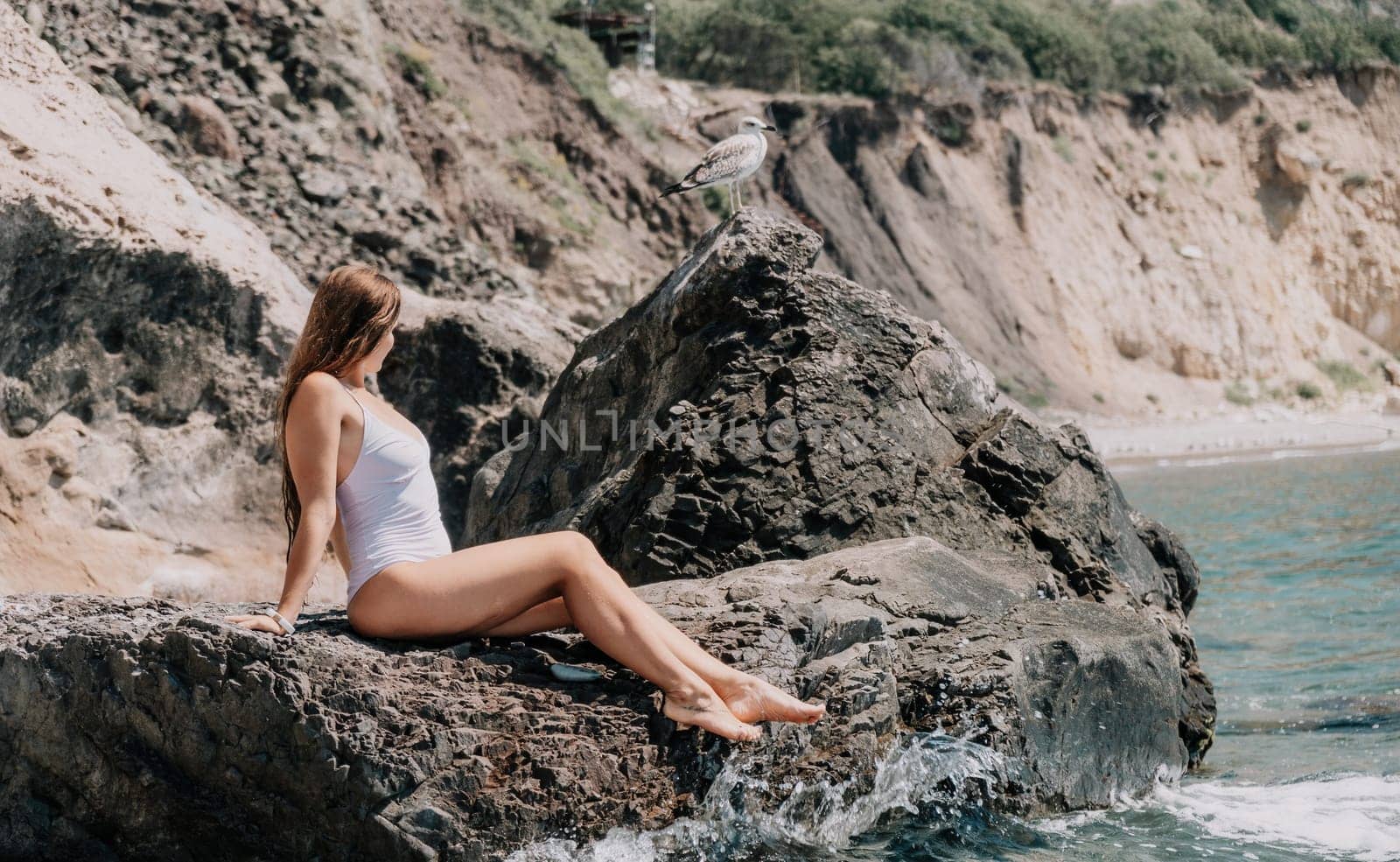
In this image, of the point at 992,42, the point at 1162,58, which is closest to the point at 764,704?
the point at 992,42

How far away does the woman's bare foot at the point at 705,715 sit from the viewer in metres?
3.98

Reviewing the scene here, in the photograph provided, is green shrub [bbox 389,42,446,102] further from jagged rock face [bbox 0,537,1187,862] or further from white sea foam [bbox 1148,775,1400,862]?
white sea foam [bbox 1148,775,1400,862]

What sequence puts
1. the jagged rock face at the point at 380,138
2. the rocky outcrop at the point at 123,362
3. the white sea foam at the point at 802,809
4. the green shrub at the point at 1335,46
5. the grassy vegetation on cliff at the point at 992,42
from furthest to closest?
the green shrub at the point at 1335,46, the grassy vegetation on cliff at the point at 992,42, the jagged rock face at the point at 380,138, the rocky outcrop at the point at 123,362, the white sea foam at the point at 802,809

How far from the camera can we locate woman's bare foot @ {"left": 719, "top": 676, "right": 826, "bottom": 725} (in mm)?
4086

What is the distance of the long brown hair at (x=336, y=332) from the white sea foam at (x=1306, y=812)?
143 inches

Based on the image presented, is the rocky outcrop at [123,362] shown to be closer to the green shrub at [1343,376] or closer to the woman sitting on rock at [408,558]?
the woman sitting on rock at [408,558]

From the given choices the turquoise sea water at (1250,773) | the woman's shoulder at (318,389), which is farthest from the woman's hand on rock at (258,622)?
the turquoise sea water at (1250,773)

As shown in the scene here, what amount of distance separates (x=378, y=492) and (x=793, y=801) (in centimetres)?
166

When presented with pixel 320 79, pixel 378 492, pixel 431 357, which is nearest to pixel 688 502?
pixel 378 492

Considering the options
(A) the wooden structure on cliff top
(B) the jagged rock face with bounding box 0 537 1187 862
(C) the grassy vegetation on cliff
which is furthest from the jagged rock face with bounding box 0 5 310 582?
(C) the grassy vegetation on cliff

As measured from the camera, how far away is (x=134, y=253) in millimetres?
8672

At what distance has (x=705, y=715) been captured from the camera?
13.1ft

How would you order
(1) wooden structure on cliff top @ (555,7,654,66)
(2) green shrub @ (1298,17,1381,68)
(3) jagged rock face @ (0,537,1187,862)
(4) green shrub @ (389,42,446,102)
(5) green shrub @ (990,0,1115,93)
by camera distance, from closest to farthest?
(3) jagged rock face @ (0,537,1187,862)
(4) green shrub @ (389,42,446,102)
(1) wooden structure on cliff top @ (555,7,654,66)
(5) green shrub @ (990,0,1115,93)
(2) green shrub @ (1298,17,1381,68)

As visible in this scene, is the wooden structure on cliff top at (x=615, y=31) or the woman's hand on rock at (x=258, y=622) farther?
the wooden structure on cliff top at (x=615, y=31)
